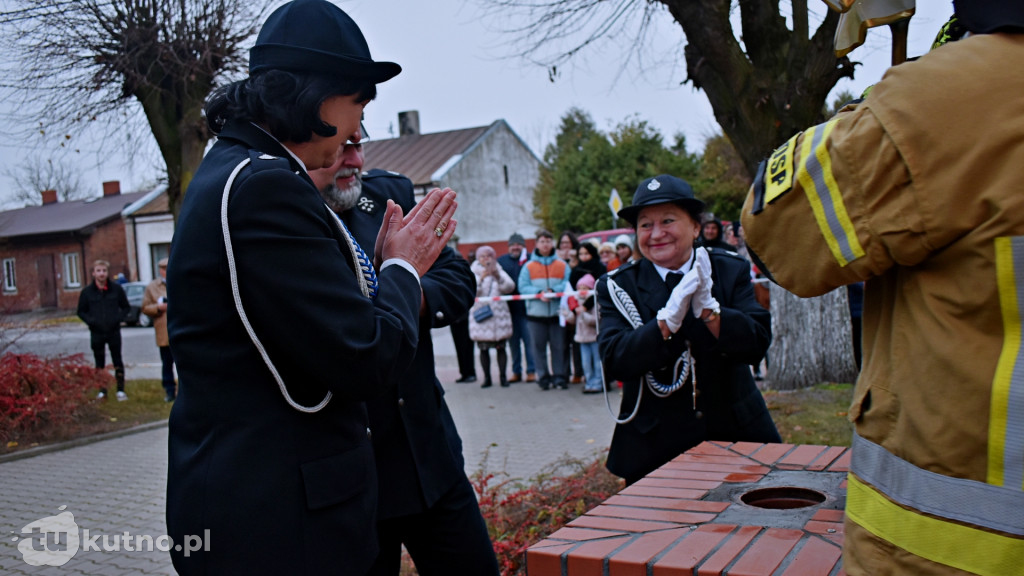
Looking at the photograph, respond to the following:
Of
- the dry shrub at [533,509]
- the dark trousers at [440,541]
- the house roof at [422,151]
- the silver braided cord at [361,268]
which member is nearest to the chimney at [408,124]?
the house roof at [422,151]

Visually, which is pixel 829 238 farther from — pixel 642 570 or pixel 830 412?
pixel 830 412

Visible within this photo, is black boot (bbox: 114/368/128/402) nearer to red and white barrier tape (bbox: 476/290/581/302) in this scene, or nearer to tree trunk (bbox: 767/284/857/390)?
red and white barrier tape (bbox: 476/290/581/302)

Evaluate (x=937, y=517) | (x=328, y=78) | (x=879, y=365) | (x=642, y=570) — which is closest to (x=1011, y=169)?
(x=879, y=365)

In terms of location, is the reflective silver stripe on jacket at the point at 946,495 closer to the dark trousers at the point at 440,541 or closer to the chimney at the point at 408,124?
the dark trousers at the point at 440,541

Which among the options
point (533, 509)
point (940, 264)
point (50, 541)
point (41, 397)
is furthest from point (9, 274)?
point (940, 264)

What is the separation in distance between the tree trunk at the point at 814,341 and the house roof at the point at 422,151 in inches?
1004

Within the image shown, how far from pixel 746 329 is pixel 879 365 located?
1792 mm

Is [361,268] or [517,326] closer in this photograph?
[361,268]

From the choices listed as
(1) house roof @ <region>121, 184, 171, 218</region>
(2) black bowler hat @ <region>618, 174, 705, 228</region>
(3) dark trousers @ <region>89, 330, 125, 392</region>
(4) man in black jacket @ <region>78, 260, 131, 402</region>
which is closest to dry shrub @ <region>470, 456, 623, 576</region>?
(2) black bowler hat @ <region>618, 174, 705, 228</region>

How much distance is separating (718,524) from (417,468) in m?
0.93

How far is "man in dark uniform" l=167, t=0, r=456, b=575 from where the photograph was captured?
178 centimetres

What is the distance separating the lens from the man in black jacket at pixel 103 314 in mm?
11266

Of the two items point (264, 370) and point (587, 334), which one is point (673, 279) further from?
point (587, 334)

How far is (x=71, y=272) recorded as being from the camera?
126 feet
